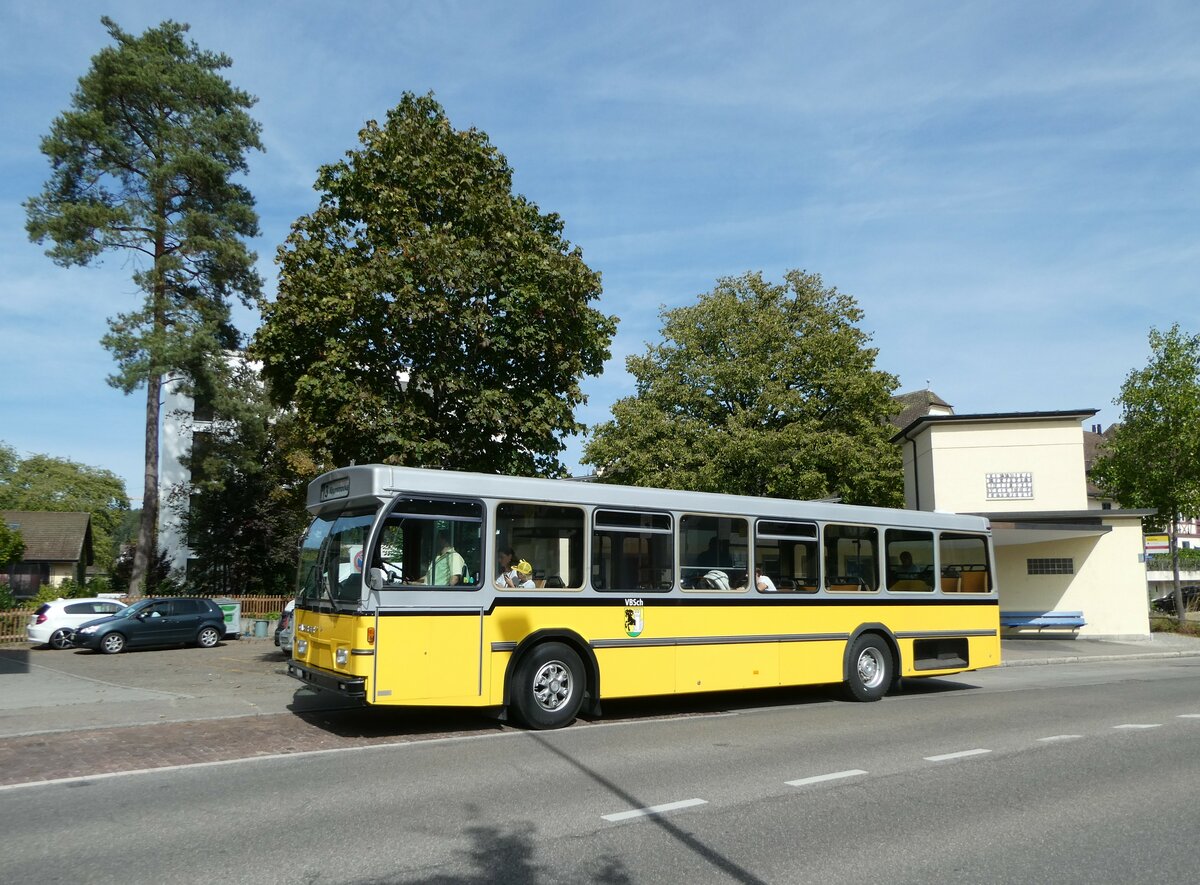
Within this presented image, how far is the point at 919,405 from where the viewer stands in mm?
60844

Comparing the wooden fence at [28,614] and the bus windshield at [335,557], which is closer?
the bus windshield at [335,557]

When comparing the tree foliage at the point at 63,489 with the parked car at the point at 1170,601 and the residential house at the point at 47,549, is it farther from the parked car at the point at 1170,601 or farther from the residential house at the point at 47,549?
the parked car at the point at 1170,601

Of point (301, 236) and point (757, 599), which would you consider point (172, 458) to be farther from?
point (757, 599)

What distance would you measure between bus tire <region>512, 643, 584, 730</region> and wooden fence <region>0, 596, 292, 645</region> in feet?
70.5

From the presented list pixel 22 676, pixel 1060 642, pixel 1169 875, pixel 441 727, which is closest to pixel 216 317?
pixel 22 676

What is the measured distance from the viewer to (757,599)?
12.4 meters

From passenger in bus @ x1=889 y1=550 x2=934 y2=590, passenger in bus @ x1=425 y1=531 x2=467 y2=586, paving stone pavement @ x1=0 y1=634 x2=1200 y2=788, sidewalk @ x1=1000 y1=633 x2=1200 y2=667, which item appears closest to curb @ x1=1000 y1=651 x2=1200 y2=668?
sidewalk @ x1=1000 y1=633 x2=1200 y2=667

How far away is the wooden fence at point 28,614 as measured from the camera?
90.5ft

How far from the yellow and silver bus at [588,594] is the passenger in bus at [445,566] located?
15mm

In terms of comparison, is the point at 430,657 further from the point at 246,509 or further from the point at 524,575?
the point at 246,509

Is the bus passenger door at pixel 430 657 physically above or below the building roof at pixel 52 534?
below

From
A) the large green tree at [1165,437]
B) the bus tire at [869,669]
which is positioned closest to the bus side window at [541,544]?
the bus tire at [869,669]

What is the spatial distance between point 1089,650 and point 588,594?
19.0m

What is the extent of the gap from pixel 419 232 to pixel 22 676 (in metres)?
11.1
